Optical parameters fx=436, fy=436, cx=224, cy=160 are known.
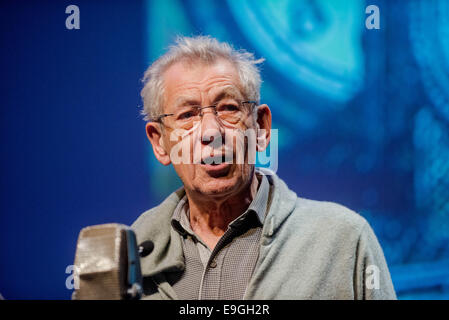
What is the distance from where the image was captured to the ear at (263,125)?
68.9 inches

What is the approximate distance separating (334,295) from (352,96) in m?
1.27

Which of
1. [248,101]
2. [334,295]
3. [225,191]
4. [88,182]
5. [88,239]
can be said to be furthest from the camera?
[88,182]

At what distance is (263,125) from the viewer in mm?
1798

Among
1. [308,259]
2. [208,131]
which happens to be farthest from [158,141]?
[308,259]

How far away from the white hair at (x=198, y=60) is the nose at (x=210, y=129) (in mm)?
187

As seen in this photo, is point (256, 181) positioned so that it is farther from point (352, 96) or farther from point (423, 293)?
point (423, 293)

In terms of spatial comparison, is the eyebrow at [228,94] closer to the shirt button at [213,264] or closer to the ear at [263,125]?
the ear at [263,125]

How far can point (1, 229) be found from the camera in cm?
238

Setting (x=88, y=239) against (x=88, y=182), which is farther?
(x=88, y=182)

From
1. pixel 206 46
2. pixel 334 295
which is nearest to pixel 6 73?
pixel 206 46

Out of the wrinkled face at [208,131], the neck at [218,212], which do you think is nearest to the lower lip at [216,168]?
the wrinkled face at [208,131]

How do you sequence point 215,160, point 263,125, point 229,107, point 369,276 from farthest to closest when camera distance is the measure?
1. point 263,125
2. point 229,107
3. point 215,160
4. point 369,276

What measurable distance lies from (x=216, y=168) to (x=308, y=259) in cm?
44

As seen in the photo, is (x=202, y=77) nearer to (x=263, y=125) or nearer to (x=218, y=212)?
(x=263, y=125)
